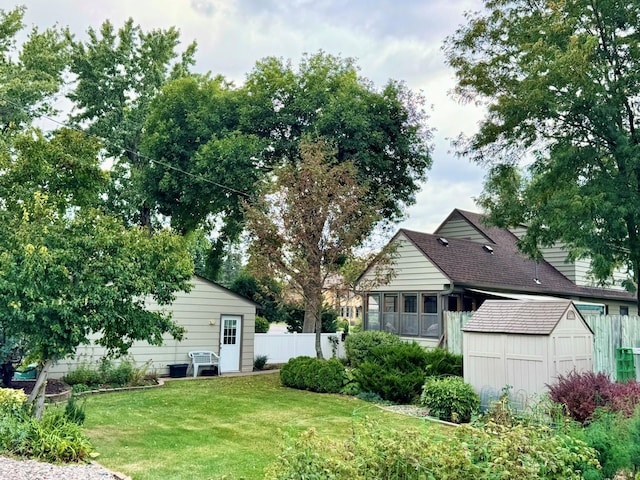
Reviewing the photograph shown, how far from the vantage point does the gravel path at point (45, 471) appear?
4871mm

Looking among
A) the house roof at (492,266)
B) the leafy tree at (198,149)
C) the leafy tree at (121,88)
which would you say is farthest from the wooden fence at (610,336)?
the leafy tree at (121,88)

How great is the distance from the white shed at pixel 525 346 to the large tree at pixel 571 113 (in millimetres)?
4531

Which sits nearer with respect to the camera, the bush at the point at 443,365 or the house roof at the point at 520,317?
the house roof at the point at 520,317

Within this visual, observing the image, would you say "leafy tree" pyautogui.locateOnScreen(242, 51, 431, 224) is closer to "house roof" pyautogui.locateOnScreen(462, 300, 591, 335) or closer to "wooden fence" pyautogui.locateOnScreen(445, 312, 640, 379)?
"wooden fence" pyautogui.locateOnScreen(445, 312, 640, 379)

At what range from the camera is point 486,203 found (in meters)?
18.5

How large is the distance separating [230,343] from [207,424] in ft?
26.6

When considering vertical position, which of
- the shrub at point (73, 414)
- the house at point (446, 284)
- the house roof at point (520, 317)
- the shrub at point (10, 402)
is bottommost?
the shrub at point (73, 414)

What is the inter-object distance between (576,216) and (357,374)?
723 cm

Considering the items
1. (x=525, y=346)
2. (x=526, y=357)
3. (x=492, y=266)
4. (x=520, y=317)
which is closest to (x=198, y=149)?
(x=492, y=266)

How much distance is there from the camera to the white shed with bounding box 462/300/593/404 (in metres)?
8.88

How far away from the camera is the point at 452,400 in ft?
30.3

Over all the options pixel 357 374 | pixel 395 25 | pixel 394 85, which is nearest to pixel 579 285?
pixel 394 85

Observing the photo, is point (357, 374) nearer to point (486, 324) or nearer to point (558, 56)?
point (486, 324)

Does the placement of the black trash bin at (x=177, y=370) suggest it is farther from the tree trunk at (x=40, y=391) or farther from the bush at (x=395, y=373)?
the tree trunk at (x=40, y=391)
